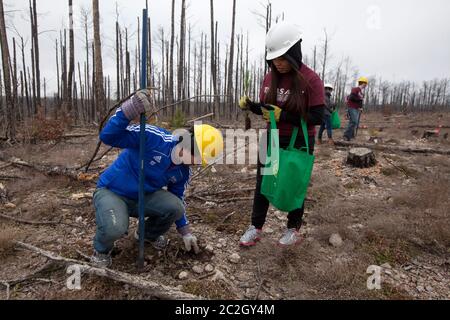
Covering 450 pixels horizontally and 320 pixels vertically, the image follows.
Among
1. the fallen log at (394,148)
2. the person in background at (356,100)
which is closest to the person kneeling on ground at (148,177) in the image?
the fallen log at (394,148)

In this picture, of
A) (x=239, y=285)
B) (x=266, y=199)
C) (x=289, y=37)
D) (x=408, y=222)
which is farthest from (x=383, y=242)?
(x=289, y=37)

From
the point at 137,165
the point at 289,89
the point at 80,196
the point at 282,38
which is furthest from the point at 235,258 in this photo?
the point at 80,196

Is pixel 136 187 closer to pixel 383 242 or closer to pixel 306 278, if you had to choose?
pixel 306 278

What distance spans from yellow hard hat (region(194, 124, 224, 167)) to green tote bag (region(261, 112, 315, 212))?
0.43 meters

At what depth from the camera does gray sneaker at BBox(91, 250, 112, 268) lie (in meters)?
2.24

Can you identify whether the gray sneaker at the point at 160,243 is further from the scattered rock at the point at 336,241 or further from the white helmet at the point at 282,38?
the white helmet at the point at 282,38

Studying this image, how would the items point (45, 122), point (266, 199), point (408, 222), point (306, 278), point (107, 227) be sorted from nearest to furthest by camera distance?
point (107, 227) → point (306, 278) → point (266, 199) → point (408, 222) → point (45, 122)

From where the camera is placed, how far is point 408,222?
314 centimetres

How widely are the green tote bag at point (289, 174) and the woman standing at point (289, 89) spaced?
0.07 meters

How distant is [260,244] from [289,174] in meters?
0.83

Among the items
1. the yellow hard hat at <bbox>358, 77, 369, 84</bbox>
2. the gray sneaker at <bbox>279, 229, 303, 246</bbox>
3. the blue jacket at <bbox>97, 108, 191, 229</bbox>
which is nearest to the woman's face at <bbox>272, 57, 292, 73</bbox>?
the blue jacket at <bbox>97, 108, 191, 229</bbox>

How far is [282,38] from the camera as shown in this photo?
2.20 meters

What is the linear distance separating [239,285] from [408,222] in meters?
1.98

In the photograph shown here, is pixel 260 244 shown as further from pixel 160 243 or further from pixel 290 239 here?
pixel 160 243
